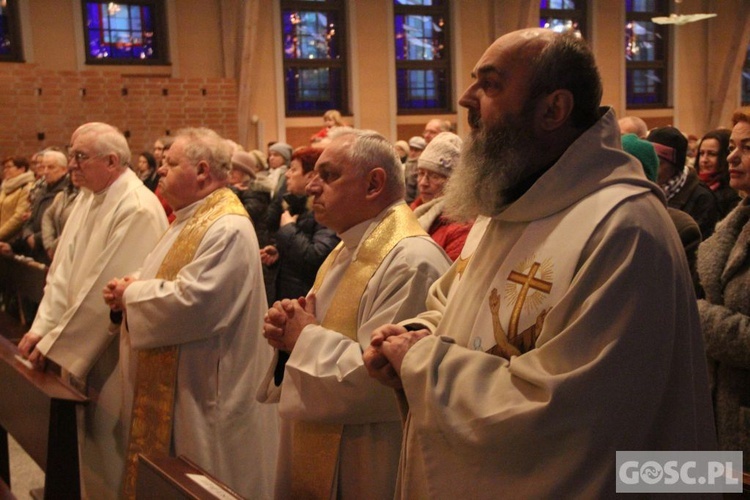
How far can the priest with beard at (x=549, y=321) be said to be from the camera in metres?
1.56

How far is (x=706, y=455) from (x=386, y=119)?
12111 millimetres

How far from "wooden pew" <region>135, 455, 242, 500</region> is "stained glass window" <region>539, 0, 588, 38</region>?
44.0ft

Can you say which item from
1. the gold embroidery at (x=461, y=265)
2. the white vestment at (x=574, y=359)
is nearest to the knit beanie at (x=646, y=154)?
the gold embroidery at (x=461, y=265)

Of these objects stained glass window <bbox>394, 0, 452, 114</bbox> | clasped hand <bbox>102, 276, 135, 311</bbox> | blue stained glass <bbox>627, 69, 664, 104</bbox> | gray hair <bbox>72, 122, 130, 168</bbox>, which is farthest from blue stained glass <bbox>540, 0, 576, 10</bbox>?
clasped hand <bbox>102, 276, 135, 311</bbox>

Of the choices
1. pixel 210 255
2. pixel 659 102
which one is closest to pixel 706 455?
pixel 210 255

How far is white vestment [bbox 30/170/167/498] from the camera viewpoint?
403 cm

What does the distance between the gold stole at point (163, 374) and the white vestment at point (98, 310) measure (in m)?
0.34

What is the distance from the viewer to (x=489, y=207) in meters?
1.90

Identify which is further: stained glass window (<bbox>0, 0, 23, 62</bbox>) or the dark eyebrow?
stained glass window (<bbox>0, 0, 23, 62</bbox>)

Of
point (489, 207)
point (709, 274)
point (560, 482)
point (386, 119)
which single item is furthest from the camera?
point (386, 119)

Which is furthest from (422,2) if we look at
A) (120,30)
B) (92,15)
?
(92,15)

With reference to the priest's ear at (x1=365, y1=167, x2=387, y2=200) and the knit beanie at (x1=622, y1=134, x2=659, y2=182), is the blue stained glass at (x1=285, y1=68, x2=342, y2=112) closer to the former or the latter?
the knit beanie at (x1=622, y1=134, x2=659, y2=182)

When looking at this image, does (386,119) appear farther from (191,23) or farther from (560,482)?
(560,482)

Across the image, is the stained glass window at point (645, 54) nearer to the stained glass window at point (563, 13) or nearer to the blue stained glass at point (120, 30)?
the stained glass window at point (563, 13)
